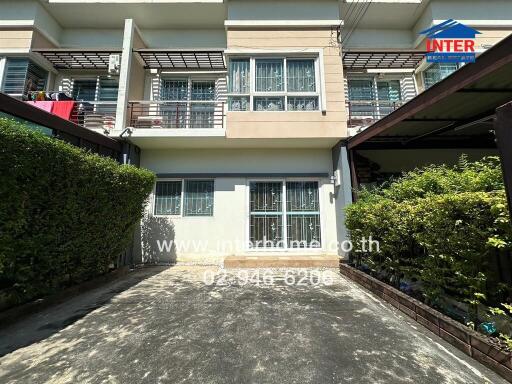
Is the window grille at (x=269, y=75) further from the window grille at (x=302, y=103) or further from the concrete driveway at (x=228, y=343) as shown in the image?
the concrete driveway at (x=228, y=343)

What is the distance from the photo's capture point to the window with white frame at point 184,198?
7.87 m

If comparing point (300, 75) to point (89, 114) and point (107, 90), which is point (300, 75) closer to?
point (89, 114)

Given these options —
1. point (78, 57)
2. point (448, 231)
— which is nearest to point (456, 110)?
point (448, 231)

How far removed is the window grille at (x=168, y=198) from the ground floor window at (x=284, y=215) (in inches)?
92.2

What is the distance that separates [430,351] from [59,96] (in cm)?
1048

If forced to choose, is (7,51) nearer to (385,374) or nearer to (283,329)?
(283,329)

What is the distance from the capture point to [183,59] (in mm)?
8344

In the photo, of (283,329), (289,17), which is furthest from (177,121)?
(283,329)

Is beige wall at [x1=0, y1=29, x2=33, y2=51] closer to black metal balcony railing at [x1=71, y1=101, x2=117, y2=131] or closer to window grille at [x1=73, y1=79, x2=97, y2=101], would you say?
window grille at [x1=73, y1=79, x2=97, y2=101]

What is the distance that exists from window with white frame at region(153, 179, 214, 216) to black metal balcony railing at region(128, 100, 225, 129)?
1.88 m

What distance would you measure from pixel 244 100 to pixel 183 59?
111 inches

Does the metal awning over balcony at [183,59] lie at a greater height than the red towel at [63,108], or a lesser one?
greater

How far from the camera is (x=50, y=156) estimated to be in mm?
3691

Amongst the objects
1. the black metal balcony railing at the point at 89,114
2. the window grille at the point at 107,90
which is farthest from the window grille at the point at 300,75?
the window grille at the point at 107,90
